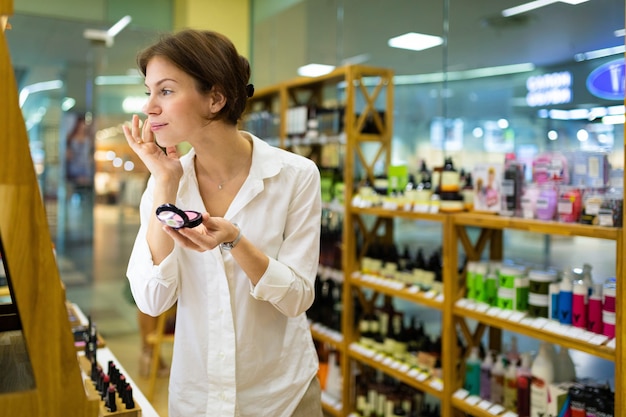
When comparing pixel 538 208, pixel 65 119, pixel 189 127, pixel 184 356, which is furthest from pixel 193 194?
pixel 65 119

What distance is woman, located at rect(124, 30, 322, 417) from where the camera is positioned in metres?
1.44

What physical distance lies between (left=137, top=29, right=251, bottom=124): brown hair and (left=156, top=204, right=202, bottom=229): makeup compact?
0.33 m

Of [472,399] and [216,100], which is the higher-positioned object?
[216,100]

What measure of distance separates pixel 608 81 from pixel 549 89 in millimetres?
406

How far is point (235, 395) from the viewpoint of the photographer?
1517mm

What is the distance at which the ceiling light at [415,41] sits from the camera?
4.32 m

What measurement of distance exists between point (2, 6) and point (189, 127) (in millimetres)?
624

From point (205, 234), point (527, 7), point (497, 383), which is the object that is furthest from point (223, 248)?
point (527, 7)

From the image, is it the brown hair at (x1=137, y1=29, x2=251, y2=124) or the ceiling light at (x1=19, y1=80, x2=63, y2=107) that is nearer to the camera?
the brown hair at (x1=137, y1=29, x2=251, y2=124)

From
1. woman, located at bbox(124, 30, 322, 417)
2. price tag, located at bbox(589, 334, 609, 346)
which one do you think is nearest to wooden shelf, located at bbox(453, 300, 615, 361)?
price tag, located at bbox(589, 334, 609, 346)

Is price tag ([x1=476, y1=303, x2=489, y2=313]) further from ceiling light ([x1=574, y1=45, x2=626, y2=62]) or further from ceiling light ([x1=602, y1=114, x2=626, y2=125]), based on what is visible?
ceiling light ([x1=574, y1=45, x2=626, y2=62])

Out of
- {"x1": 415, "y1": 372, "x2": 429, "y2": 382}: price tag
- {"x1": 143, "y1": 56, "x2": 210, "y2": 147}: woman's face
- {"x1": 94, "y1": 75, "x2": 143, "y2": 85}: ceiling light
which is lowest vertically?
{"x1": 415, "y1": 372, "x2": 429, "y2": 382}: price tag

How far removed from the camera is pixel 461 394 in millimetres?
3230

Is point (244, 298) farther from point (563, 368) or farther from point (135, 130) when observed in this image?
point (563, 368)
